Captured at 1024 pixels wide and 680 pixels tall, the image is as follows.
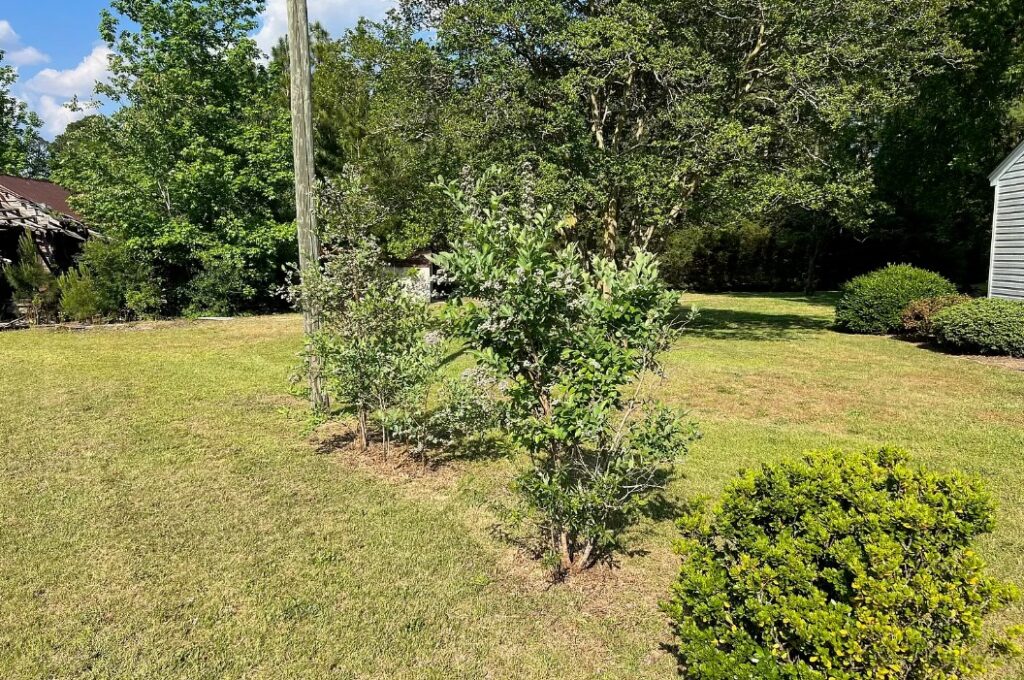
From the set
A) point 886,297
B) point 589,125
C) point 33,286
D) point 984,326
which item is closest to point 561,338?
point 984,326

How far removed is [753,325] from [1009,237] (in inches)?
213

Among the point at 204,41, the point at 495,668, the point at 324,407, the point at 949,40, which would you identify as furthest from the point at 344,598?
the point at 204,41

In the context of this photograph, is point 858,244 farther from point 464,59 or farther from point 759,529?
point 759,529

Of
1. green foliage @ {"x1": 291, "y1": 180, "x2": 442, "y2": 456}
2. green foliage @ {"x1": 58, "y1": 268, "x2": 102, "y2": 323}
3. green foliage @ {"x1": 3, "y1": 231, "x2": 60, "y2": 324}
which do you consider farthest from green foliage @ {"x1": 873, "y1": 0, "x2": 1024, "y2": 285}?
green foliage @ {"x1": 3, "y1": 231, "x2": 60, "y2": 324}

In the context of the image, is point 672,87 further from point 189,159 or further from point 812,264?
point 812,264

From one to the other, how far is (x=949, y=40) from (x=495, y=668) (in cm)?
1676

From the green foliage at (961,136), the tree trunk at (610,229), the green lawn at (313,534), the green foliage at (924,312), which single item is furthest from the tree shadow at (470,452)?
the green foliage at (961,136)

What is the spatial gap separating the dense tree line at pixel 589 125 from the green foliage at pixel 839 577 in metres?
4.78

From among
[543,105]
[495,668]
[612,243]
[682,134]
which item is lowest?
[495,668]

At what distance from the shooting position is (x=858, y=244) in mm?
24875

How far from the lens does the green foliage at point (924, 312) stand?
40.4 feet

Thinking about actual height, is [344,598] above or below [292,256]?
below

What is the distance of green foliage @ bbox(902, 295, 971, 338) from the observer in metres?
12.3

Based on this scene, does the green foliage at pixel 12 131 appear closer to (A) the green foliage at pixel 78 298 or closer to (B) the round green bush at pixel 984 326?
(A) the green foliage at pixel 78 298
